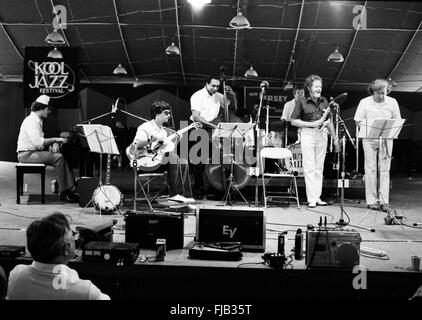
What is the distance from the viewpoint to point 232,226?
471 cm

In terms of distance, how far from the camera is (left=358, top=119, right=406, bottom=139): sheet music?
6.47 m

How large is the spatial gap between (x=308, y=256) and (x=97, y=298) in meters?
2.15

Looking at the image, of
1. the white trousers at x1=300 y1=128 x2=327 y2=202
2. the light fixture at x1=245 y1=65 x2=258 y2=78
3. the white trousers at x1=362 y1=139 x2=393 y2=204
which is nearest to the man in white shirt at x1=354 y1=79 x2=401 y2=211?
the white trousers at x1=362 y1=139 x2=393 y2=204

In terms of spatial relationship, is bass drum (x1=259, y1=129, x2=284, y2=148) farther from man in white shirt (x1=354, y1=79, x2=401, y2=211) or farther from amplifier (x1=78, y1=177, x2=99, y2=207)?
amplifier (x1=78, y1=177, x2=99, y2=207)

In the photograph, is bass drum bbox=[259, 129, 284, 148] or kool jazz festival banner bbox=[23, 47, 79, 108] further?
kool jazz festival banner bbox=[23, 47, 79, 108]

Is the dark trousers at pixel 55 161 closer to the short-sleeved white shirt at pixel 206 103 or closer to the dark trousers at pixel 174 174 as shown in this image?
the dark trousers at pixel 174 174

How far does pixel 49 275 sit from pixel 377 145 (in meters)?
6.09

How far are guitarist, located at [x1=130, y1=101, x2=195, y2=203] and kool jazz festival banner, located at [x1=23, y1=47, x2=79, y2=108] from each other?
154 inches

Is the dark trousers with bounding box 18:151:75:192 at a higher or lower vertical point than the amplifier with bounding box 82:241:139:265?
higher

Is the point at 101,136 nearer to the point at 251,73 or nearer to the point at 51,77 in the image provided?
the point at 51,77

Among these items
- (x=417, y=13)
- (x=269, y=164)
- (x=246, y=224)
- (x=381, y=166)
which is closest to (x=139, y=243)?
(x=246, y=224)

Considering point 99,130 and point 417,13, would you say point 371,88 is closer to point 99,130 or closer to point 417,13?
point 99,130
